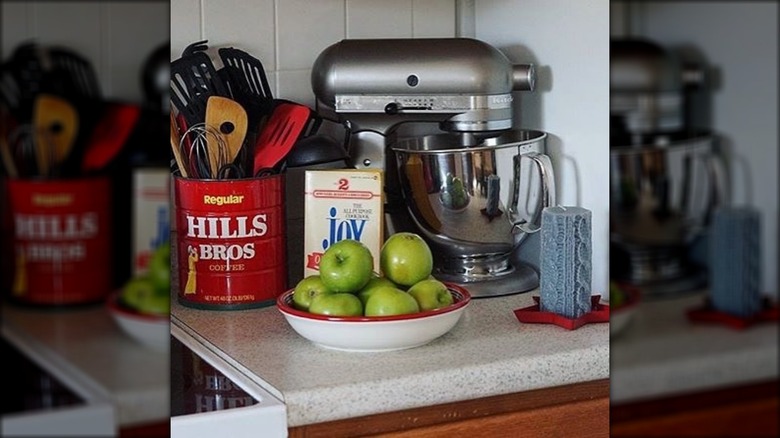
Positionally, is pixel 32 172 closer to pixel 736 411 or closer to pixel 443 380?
pixel 736 411

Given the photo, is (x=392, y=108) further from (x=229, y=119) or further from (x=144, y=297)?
(x=144, y=297)

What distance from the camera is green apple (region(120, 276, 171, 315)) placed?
1.65 meters

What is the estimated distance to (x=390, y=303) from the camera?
43cm

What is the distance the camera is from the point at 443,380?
41 cm

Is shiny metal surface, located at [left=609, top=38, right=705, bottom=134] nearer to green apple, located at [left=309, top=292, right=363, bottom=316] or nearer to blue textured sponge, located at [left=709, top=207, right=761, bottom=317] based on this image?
blue textured sponge, located at [left=709, top=207, right=761, bottom=317]

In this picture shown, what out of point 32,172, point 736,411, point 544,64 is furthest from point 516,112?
point 32,172

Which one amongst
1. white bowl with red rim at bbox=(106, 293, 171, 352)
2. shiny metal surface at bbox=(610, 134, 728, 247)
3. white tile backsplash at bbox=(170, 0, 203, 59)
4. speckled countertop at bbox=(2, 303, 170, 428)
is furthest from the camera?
shiny metal surface at bbox=(610, 134, 728, 247)

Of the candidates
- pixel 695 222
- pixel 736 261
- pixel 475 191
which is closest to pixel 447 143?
pixel 475 191

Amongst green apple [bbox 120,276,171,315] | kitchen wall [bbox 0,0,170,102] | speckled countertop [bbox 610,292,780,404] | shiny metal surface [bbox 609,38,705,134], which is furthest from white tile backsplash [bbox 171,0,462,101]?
kitchen wall [bbox 0,0,170,102]

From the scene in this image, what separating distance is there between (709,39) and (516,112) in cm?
155

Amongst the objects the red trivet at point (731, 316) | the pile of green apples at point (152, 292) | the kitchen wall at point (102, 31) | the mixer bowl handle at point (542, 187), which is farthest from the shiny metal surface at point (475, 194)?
the kitchen wall at point (102, 31)

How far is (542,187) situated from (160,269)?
133 centimetres

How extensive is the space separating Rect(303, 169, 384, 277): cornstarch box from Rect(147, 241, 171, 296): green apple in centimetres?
125

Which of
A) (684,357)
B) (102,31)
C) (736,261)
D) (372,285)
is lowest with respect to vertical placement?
(684,357)
